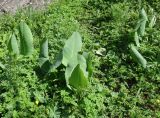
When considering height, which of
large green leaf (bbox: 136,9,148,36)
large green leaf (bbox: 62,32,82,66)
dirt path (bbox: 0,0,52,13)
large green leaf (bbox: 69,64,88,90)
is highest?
dirt path (bbox: 0,0,52,13)

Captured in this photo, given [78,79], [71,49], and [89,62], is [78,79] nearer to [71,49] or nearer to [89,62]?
[89,62]

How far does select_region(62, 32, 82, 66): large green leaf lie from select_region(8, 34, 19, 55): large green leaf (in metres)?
0.46

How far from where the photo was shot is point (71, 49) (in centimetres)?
368

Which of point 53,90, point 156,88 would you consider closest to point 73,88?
point 53,90

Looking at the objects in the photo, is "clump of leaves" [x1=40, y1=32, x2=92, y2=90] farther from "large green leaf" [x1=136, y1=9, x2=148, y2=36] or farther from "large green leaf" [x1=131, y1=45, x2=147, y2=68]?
"large green leaf" [x1=136, y1=9, x2=148, y2=36]

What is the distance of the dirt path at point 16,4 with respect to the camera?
4.62 metres

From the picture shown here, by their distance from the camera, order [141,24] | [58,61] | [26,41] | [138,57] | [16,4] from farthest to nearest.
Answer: [16,4] < [141,24] < [138,57] < [26,41] < [58,61]

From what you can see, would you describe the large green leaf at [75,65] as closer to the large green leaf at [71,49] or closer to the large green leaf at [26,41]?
the large green leaf at [71,49]

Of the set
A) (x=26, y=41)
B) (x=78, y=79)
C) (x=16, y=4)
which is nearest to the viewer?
(x=78, y=79)

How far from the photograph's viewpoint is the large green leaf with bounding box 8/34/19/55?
3689 mm

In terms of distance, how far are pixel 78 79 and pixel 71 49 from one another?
1.10 feet

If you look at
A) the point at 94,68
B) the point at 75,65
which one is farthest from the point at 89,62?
the point at 94,68

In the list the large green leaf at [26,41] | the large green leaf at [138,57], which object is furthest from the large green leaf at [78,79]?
the large green leaf at [138,57]

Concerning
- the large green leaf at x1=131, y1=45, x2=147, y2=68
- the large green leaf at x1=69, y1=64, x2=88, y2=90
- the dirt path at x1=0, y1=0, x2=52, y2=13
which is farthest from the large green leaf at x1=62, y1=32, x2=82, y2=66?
the dirt path at x1=0, y1=0, x2=52, y2=13
